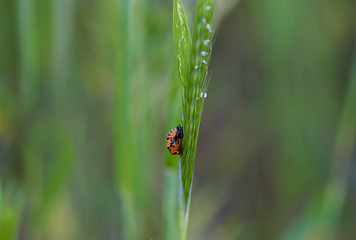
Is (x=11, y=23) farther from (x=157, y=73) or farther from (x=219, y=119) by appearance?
(x=219, y=119)

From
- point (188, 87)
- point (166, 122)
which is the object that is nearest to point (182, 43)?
point (188, 87)

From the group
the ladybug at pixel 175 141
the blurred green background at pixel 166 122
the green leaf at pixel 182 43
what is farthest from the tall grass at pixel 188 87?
the blurred green background at pixel 166 122

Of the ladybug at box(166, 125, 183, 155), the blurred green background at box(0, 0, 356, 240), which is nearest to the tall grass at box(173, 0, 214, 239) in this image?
the ladybug at box(166, 125, 183, 155)

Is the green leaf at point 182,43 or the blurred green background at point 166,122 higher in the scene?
the green leaf at point 182,43

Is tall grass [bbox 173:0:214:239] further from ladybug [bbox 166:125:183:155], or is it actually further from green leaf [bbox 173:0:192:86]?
ladybug [bbox 166:125:183:155]

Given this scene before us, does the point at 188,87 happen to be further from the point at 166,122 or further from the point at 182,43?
the point at 166,122

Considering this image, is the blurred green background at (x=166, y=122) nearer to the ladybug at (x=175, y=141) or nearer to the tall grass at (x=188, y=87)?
the ladybug at (x=175, y=141)

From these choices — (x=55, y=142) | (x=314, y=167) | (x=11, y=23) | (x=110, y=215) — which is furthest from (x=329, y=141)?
(x=11, y=23)
